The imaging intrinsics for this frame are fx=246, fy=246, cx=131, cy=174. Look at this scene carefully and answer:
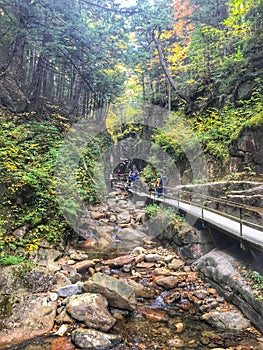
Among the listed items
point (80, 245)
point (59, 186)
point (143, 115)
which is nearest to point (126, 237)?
point (80, 245)

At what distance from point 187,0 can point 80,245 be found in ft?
82.1

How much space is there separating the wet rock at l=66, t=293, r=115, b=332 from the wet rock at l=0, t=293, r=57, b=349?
18.4 inches

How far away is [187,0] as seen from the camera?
23750 mm

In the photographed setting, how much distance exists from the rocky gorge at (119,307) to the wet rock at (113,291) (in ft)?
0.07

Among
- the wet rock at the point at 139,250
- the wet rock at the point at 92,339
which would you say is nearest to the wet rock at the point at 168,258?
the wet rock at the point at 139,250

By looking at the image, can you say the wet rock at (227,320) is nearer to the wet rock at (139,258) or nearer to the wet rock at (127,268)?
→ the wet rock at (127,268)

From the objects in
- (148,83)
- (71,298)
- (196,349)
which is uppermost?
(148,83)

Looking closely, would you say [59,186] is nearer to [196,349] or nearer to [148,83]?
[196,349]

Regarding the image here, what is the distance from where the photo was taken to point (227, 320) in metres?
5.43

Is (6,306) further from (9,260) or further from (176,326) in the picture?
(176,326)

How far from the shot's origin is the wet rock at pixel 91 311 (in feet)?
17.1

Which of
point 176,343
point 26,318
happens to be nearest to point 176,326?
point 176,343

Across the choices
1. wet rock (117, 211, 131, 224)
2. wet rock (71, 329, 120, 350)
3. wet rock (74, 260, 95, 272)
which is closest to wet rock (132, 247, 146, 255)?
wet rock (74, 260, 95, 272)

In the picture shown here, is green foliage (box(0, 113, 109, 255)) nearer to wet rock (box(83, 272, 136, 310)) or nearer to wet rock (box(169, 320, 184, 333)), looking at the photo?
wet rock (box(83, 272, 136, 310))
